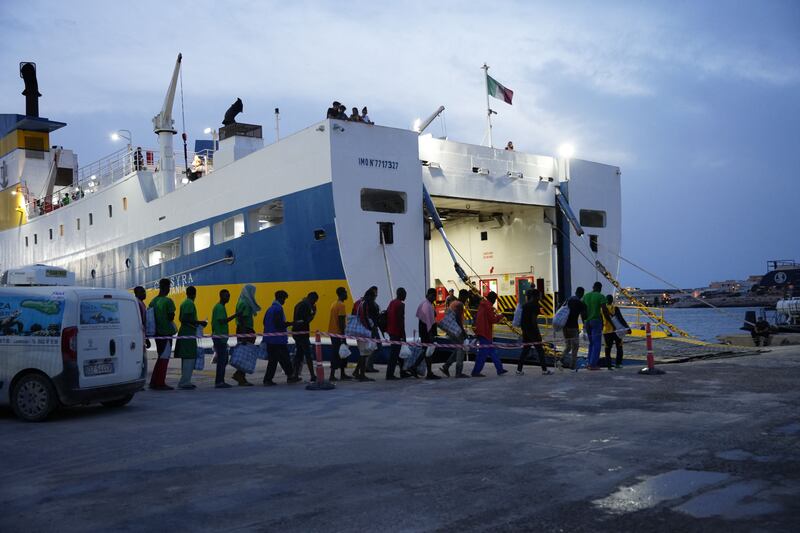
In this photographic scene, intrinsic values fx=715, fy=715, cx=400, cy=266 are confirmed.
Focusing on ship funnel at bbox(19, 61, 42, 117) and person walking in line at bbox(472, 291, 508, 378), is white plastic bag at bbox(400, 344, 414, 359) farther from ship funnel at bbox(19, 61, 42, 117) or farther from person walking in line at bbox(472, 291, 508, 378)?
ship funnel at bbox(19, 61, 42, 117)

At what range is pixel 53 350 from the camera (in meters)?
8.16

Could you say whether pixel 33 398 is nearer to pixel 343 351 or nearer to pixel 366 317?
pixel 343 351

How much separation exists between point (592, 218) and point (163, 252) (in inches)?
493

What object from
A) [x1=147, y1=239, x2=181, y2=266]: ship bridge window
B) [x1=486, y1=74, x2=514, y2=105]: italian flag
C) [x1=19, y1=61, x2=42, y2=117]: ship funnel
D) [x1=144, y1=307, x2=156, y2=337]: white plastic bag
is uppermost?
[x1=19, y1=61, x2=42, y2=117]: ship funnel

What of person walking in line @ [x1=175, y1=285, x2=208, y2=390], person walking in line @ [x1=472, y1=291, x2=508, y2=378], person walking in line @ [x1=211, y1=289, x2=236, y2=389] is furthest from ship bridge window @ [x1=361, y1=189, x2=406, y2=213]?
person walking in line @ [x1=175, y1=285, x2=208, y2=390]

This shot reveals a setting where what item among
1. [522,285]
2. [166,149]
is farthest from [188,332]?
[166,149]

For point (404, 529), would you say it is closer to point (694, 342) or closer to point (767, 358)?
point (767, 358)

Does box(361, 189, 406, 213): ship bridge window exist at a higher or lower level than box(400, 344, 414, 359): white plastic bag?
higher

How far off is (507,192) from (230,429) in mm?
11292

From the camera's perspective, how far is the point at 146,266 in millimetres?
22016

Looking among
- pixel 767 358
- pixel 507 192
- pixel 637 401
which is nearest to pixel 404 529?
pixel 637 401

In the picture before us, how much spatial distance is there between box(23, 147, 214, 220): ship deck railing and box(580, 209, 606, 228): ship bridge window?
10.7 meters

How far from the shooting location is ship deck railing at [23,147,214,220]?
22.7 metres

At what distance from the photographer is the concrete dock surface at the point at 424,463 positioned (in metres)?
4.15
